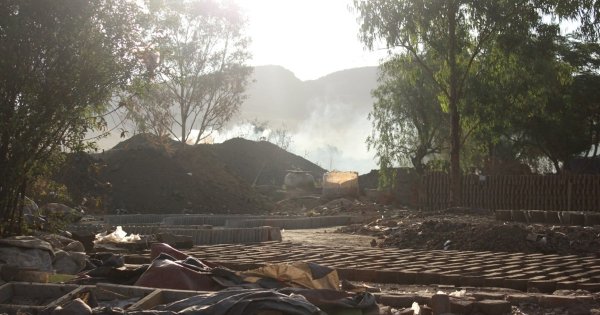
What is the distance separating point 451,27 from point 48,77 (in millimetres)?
13402

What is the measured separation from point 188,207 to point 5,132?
51.2ft

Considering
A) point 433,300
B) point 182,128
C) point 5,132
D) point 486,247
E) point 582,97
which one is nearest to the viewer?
point 433,300

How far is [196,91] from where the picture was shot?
30.2m

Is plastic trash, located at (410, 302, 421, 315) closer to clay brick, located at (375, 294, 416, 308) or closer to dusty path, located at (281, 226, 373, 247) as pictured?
clay brick, located at (375, 294, 416, 308)

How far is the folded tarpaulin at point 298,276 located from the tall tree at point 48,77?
2.95m

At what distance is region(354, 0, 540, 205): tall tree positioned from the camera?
710 inches

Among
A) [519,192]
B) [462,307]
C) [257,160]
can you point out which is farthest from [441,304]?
[257,160]

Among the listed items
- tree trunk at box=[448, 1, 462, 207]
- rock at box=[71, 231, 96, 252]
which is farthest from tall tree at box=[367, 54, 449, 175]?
rock at box=[71, 231, 96, 252]

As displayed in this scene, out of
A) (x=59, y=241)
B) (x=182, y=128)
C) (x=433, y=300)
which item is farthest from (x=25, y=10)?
(x=182, y=128)

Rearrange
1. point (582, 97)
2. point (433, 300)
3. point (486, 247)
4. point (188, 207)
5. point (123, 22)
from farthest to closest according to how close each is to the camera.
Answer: point (582, 97)
point (188, 207)
point (486, 247)
point (123, 22)
point (433, 300)

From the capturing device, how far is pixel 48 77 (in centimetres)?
717

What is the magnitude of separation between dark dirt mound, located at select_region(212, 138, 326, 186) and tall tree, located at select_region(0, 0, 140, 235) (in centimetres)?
2977

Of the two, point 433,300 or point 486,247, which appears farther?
point 486,247

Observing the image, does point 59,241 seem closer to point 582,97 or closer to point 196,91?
point 196,91
